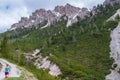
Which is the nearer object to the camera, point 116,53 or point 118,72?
point 118,72

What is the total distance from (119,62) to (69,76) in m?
37.1

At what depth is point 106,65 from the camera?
182500mm

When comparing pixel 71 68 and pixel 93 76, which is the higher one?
pixel 71 68

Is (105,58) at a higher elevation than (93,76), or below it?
higher

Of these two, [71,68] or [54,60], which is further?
[54,60]

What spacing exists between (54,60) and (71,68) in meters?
17.3

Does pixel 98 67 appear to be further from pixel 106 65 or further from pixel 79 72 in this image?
pixel 79 72

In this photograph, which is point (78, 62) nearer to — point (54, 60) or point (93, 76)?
point (54, 60)

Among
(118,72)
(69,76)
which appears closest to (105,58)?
(118,72)

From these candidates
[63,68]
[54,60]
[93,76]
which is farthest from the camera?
[54,60]

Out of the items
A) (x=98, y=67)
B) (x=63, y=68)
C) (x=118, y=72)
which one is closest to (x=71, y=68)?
(x=63, y=68)

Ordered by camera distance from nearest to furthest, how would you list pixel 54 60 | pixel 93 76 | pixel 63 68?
pixel 93 76
pixel 63 68
pixel 54 60

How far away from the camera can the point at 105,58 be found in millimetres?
194625

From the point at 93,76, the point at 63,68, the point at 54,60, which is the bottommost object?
the point at 93,76
